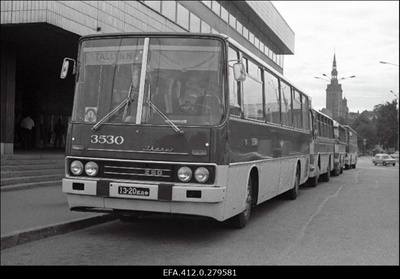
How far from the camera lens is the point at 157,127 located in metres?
6.70

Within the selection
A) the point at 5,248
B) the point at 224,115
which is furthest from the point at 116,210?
the point at 224,115

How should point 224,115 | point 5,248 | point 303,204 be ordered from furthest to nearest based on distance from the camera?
point 303,204, point 224,115, point 5,248

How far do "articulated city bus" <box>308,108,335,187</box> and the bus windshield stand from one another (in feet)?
30.4

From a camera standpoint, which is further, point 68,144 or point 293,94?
point 293,94

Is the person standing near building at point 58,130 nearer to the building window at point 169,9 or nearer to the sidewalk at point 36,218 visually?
the building window at point 169,9

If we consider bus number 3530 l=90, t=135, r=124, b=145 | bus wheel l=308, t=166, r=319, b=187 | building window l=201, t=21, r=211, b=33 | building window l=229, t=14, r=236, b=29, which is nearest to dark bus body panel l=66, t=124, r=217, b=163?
bus number 3530 l=90, t=135, r=124, b=145

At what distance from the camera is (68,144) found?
7.14 m

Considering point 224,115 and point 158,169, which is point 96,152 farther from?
point 224,115

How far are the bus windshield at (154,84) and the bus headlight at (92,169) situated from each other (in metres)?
0.61

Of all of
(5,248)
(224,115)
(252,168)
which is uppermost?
(224,115)

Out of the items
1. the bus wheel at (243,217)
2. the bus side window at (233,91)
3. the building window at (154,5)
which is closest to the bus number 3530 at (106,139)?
the bus side window at (233,91)

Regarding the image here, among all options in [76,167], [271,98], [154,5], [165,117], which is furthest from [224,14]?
[76,167]

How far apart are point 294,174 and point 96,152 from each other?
270 inches

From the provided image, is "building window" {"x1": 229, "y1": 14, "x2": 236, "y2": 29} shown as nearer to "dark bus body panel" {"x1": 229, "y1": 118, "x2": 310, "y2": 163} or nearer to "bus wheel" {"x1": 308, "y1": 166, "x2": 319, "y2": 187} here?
"bus wheel" {"x1": 308, "y1": 166, "x2": 319, "y2": 187}
